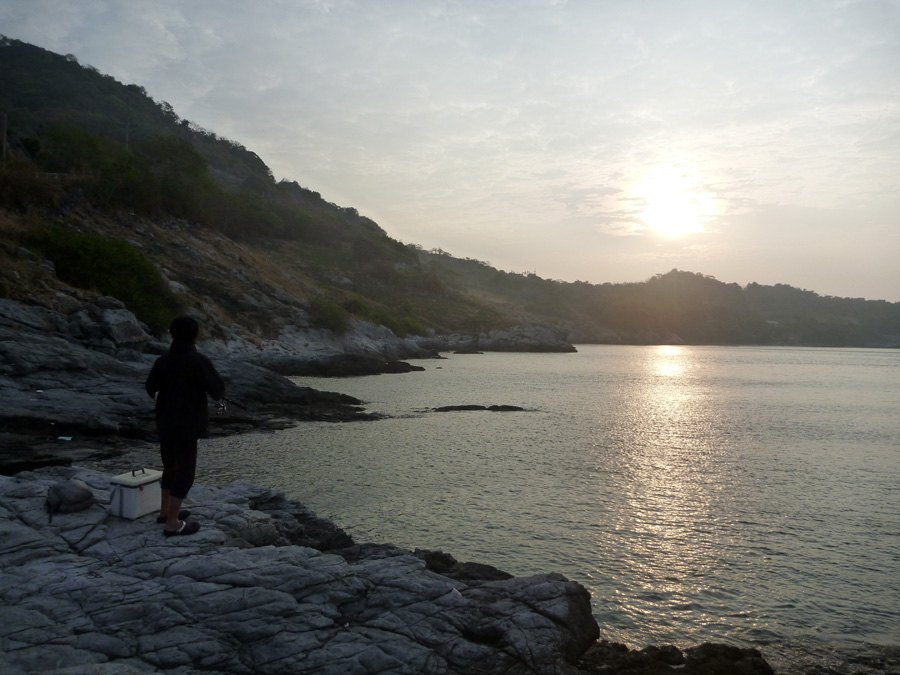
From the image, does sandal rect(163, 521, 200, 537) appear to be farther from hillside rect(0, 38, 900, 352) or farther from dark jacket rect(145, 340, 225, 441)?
hillside rect(0, 38, 900, 352)

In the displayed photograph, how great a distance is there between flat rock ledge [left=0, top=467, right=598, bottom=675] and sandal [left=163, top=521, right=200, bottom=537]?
0.11 m

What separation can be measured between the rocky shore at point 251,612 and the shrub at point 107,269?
97.2 ft

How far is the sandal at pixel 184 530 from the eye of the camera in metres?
7.47

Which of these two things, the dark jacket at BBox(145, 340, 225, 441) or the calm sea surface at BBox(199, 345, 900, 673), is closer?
the dark jacket at BBox(145, 340, 225, 441)

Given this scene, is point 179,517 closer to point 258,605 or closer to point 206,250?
point 258,605

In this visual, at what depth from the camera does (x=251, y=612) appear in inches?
245

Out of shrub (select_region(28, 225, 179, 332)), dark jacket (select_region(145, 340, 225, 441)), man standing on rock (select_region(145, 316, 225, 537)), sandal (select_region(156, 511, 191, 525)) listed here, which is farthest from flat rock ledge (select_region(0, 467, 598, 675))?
shrub (select_region(28, 225, 179, 332))

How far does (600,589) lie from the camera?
384 inches

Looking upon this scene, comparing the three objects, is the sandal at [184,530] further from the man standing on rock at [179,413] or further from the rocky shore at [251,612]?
the rocky shore at [251,612]

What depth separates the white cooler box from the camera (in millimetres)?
7629

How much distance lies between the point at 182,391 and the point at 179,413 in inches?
10.9

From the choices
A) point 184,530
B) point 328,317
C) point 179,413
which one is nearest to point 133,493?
point 184,530

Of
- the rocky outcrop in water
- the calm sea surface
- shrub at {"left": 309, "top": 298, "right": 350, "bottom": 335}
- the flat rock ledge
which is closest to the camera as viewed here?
the flat rock ledge

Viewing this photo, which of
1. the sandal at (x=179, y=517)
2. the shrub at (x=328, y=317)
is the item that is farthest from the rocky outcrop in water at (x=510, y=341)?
the sandal at (x=179, y=517)
